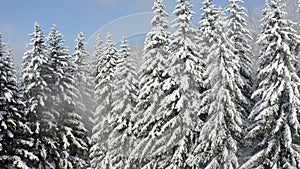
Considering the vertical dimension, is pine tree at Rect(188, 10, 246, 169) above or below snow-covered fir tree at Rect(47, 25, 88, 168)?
below

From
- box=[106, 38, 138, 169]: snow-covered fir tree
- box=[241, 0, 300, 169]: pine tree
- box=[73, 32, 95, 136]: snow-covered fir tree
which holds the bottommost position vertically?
box=[241, 0, 300, 169]: pine tree

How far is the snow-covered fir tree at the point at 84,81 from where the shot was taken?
3507 cm

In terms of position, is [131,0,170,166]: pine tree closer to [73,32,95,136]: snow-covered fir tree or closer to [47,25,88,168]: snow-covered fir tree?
[47,25,88,168]: snow-covered fir tree

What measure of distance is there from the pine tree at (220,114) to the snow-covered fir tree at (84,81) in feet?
53.6

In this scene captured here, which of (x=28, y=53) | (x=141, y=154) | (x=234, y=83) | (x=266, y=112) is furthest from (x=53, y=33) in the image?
(x=266, y=112)

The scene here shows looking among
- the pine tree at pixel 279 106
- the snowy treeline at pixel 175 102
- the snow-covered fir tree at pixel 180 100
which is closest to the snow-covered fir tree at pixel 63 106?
the snowy treeline at pixel 175 102

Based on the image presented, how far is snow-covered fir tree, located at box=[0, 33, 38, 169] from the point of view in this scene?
20.7 metres

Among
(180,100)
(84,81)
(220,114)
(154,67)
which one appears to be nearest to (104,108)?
(84,81)

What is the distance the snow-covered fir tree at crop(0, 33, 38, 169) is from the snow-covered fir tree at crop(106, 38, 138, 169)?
6.97m

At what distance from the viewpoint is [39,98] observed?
26.3 meters

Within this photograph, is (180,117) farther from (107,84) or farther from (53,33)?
(53,33)

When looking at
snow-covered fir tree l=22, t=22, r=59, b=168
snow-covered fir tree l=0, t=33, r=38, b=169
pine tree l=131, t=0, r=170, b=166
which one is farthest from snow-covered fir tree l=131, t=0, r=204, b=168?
snow-covered fir tree l=22, t=22, r=59, b=168

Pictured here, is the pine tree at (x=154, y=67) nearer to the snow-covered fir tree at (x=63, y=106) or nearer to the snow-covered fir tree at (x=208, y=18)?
the snow-covered fir tree at (x=208, y=18)

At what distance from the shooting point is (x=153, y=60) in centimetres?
2306
